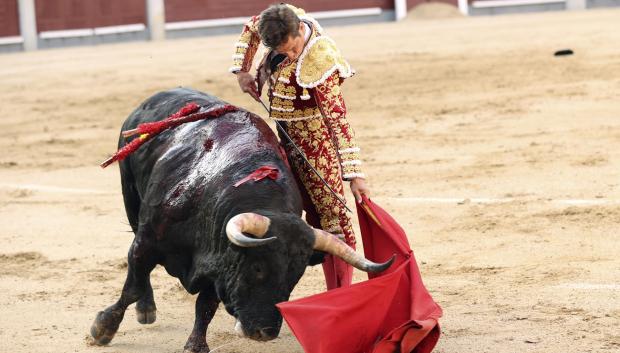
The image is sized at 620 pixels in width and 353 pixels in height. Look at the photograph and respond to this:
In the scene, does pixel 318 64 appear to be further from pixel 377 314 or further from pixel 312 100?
pixel 377 314

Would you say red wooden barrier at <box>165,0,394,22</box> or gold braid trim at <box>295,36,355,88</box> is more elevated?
gold braid trim at <box>295,36,355,88</box>

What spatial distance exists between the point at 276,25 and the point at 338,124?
368mm

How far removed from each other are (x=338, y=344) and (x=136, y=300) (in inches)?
32.1

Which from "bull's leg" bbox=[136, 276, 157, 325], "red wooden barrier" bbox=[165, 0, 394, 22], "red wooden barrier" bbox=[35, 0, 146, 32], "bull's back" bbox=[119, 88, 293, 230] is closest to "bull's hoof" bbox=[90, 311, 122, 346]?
"bull's leg" bbox=[136, 276, 157, 325]

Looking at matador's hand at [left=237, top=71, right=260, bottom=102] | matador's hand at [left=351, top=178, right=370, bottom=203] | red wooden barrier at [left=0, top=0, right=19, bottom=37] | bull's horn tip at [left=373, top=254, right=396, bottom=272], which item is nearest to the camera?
bull's horn tip at [left=373, top=254, right=396, bottom=272]

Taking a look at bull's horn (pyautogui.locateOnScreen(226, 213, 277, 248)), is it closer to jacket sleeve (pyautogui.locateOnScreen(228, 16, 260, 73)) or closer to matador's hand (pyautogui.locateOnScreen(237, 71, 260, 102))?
matador's hand (pyautogui.locateOnScreen(237, 71, 260, 102))

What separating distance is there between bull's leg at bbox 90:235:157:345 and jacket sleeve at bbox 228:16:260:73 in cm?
66

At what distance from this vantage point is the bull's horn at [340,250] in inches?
130

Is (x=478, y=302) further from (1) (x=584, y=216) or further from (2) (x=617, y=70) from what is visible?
(2) (x=617, y=70)

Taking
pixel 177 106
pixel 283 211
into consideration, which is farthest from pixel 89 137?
pixel 283 211

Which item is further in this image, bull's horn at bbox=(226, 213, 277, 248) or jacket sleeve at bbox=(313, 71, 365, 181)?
jacket sleeve at bbox=(313, 71, 365, 181)

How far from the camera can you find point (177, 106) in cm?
412

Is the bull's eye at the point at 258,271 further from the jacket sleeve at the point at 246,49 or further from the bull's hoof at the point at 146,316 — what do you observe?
the bull's hoof at the point at 146,316

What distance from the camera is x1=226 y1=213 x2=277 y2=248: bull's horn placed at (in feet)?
10.3
